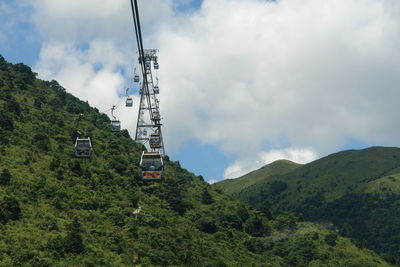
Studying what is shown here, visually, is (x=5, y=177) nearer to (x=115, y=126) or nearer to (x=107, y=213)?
(x=107, y=213)

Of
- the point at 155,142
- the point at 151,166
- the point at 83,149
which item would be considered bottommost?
the point at 151,166

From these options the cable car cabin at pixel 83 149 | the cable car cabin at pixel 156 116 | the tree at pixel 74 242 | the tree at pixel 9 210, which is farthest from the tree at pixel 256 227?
the cable car cabin at pixel 83 149

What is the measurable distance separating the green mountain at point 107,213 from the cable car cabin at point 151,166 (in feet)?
27.0

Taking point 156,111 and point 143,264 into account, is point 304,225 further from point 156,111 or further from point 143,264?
point 143,264

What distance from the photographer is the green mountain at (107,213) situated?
214 feet

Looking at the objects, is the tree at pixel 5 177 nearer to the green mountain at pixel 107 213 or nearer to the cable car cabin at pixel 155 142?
the green mountain at pixel 107 213

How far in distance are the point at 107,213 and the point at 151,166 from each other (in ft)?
103

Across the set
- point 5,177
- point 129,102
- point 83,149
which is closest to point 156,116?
point 129,102

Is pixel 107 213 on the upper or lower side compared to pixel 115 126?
lower

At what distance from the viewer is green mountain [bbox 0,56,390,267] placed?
65.4 m

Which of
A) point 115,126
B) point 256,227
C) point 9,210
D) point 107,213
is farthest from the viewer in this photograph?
point 256,227

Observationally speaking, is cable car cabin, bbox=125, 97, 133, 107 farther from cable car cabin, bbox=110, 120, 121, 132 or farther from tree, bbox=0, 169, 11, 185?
tree, bbox=0, 169, 11, 185

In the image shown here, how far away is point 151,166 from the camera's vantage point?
53.3 m

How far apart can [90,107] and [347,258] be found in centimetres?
9015
